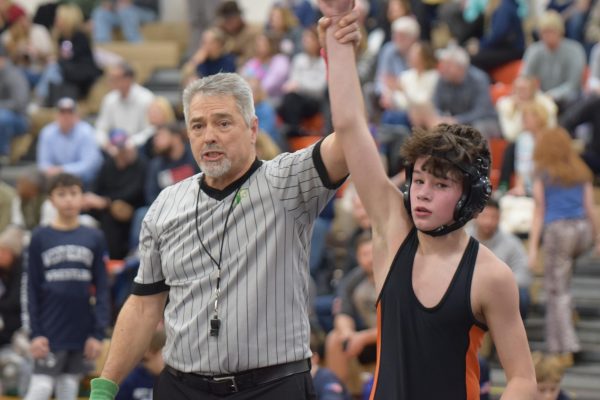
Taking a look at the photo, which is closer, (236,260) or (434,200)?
(434,200)

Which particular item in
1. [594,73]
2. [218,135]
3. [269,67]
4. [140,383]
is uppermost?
[269,67]

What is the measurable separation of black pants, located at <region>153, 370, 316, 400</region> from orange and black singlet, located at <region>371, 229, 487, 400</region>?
0.50 meters

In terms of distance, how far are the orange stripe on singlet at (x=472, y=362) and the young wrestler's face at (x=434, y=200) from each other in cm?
36

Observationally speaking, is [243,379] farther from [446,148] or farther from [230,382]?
[446,148]

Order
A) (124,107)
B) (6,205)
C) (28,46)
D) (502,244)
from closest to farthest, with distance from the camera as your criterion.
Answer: (502,244) → (6,205) → (124,107) → (28,46)

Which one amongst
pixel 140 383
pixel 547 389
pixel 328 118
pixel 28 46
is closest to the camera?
pixel 547 389

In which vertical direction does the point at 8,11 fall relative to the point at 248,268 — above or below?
above

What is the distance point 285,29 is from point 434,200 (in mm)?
11271

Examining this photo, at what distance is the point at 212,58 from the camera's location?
13734mm

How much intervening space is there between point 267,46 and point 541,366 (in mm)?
7354

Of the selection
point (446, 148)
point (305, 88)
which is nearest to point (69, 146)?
point (305, 88)

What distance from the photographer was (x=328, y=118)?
42.7 feet

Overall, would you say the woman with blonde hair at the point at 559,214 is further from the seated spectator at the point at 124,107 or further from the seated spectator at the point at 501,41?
the seated spectator at the point at 124,107

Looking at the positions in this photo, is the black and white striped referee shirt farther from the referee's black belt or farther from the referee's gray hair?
the referee's gray hair
